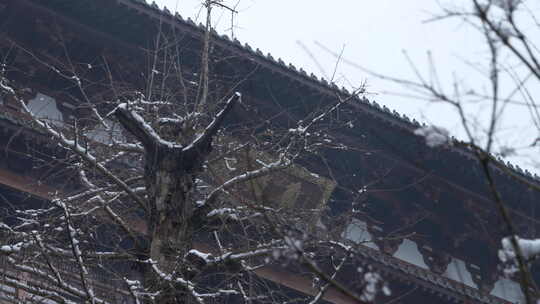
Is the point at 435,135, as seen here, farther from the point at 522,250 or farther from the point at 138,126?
the point at 138,126

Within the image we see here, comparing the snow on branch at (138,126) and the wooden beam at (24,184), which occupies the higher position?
the snow on branch at (138,126)

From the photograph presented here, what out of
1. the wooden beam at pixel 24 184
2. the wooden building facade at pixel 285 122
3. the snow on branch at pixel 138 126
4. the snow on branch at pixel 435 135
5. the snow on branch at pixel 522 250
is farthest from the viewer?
the wooden building facade at pixel 285 122

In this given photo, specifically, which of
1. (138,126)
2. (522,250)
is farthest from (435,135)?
(138,126)

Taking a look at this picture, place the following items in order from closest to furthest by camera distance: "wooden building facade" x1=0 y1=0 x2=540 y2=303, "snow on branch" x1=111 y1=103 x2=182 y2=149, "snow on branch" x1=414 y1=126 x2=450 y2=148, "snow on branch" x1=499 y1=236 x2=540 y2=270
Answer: "snow on branch" x1=414 y1=126 x2=450 y2=148 → "snow on branch" x1=499 y1=236 x2=540 y2=270 → "snow on branch" x1=111 y1=103 x2=182 y2=149 → "wooden building facade" x1=0 y1=0 x2=540 y2=303

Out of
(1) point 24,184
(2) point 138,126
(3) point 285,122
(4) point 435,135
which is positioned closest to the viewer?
(4) point 435,135

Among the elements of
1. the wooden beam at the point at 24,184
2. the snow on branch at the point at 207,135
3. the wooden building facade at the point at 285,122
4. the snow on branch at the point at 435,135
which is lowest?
the wooden beam at the point at 24,184

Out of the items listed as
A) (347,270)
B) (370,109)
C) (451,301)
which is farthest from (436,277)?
(370,109)

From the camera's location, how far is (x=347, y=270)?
9578 millimetres

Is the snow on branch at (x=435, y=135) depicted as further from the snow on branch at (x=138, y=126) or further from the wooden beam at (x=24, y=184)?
the wooden beam at (x=24, y=184)

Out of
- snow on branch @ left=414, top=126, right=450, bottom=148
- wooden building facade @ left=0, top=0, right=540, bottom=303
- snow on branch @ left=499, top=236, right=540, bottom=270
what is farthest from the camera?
wooden building facade @ left=0, top=0, right=540, bottom=303

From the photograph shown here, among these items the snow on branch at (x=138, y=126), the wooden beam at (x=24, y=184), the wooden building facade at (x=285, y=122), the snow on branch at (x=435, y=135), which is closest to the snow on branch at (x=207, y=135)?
the snow on branch at (x=138, y=126)

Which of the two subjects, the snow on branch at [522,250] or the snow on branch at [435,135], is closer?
the snow on branch at [435,135]

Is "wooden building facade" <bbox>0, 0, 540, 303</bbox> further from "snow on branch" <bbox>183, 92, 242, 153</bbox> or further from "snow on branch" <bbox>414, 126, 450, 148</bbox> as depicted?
"snow on branch" <bbox>414, 126, 450, 148</bbox>

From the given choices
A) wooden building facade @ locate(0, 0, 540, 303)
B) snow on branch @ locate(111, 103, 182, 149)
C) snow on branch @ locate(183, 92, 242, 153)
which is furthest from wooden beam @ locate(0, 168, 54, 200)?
snow on branch @ locate(183, 92, 242, 153)
